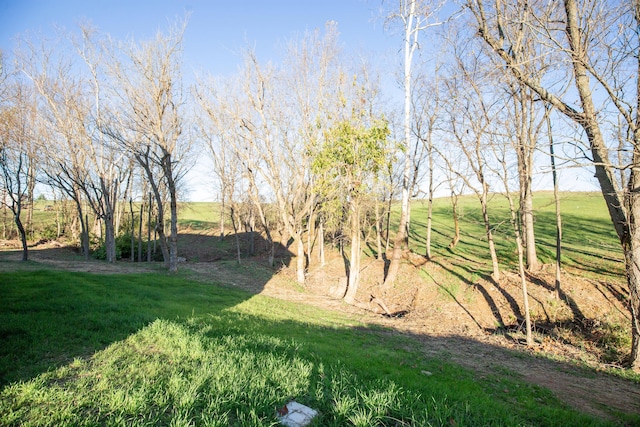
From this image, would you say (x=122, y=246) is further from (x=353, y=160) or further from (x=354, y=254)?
(x=353, y=160)

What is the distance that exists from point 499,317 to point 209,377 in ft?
39.6

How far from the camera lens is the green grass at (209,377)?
332 cm

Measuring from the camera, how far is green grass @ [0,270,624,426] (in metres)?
3.32

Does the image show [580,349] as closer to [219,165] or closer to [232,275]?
[232,275]

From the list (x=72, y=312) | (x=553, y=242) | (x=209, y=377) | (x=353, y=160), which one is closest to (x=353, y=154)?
(x=353, y=160)

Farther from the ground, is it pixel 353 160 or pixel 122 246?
pixel 353 160

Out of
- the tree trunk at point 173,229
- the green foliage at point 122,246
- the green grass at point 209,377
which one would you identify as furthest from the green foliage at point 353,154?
the green foliage at point 122,246

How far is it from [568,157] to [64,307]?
1067 centimetres

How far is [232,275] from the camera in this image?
1980 cm

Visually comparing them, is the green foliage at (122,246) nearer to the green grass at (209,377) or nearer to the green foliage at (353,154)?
the green grass at (209,377)

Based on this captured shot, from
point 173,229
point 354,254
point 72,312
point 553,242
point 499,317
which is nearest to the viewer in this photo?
point 72,312

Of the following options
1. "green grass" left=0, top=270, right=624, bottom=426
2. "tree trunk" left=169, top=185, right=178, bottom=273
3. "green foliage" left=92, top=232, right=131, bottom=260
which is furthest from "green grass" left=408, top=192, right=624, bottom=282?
"green foliage" left=92, top=232, right=131, bottom=260

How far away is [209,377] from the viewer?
4.05 m

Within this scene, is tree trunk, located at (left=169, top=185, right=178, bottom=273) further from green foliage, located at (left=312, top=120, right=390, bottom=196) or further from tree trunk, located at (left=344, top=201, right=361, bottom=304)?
tree trunk, located at (left=344, top=201, right=361, bottom=304)
